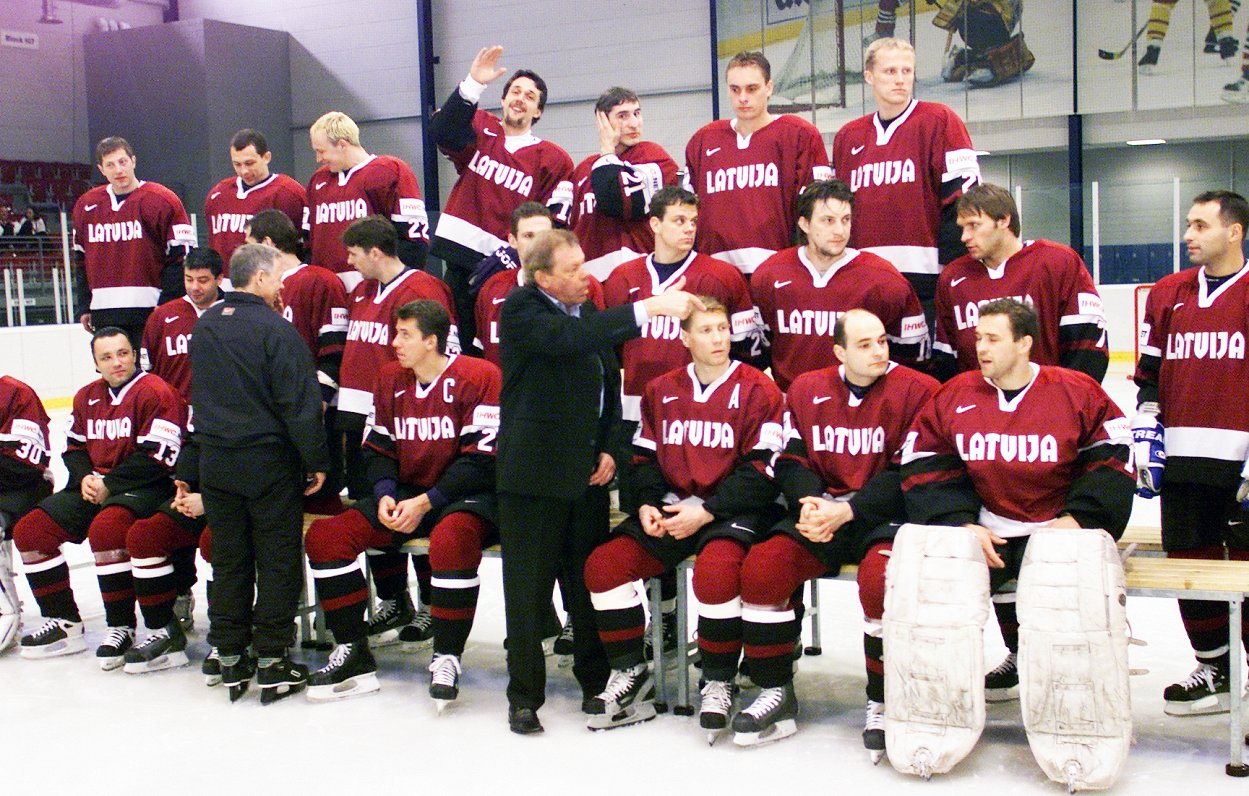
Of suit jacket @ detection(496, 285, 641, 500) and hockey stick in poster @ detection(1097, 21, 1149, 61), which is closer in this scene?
suit jacket @ detection(496, 285, 641, 500)

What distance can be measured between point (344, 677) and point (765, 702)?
148 cm

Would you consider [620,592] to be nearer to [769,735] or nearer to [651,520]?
[651,520]

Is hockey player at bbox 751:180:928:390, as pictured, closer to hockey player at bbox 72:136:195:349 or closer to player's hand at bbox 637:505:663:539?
player's hand at bbox 637:505:663:539

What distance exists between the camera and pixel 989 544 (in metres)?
3.52

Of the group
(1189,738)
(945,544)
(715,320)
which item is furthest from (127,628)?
(1189,738)

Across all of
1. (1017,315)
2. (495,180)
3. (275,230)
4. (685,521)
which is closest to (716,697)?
(685,521)

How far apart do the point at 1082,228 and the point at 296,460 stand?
10420mm

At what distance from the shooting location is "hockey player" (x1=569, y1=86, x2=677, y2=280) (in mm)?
4602

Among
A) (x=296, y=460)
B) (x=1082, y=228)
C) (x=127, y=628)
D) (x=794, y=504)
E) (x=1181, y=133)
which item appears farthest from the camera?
(x=1181, y=133)

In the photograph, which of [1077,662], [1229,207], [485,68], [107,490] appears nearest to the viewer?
[1077,662]

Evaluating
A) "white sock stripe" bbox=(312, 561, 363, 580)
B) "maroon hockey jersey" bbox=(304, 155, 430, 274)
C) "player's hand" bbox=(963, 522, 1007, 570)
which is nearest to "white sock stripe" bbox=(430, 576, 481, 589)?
"white sock stripe" bbox=(312, 561, 363, 580)

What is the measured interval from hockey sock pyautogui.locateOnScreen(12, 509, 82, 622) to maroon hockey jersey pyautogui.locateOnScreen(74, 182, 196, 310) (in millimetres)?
1300

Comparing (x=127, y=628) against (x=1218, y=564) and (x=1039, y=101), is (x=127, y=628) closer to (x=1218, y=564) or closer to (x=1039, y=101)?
(x=1218, y=564)

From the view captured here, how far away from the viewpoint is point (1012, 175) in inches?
607
